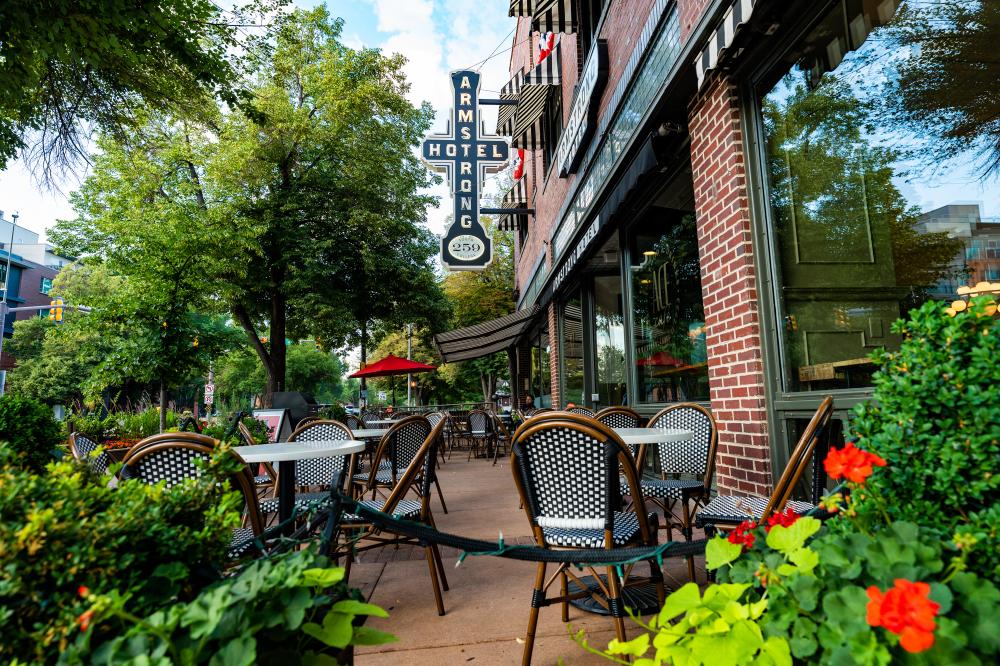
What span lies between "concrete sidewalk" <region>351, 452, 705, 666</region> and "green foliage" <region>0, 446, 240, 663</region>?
2.88 ft

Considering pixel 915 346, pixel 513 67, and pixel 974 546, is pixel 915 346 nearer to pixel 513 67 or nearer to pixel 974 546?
pixel 974 546

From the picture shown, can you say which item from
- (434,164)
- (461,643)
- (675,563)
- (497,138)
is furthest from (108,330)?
(497,138)

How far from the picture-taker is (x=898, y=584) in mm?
748

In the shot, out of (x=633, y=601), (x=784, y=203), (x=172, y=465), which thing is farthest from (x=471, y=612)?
(x=784, y=203)

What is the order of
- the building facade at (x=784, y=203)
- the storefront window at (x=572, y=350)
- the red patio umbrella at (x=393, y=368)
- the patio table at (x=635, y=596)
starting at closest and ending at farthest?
the patio table at (x=635, y=596) < the building facade at (x=784, y=203) < the storefront window at (x=572, y=350) < the red patio umbrella at (x=393, y=368)

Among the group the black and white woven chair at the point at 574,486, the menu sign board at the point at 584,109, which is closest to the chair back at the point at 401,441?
the black and white woven chair at the point at 574,486

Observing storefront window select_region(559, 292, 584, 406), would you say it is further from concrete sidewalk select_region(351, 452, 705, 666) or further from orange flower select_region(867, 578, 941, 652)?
orange flower select_region(867, 578, 941, 652)

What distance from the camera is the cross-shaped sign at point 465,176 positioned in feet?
37.5

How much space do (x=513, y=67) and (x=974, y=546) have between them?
1689cm

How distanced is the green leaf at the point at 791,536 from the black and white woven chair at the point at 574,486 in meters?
1.08

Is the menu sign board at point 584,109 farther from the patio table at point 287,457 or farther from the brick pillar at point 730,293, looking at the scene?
the patio table at point 287,457

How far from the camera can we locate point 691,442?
12.9 feet

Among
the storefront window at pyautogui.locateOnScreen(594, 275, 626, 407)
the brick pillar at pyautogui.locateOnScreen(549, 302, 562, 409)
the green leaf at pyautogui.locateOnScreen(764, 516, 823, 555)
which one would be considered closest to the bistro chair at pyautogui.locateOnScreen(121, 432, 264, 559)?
the green leaf at pyautogui.locateOnScreen(764, 516, 823, 555)

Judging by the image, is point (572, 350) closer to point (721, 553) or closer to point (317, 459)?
point (317, 459)
